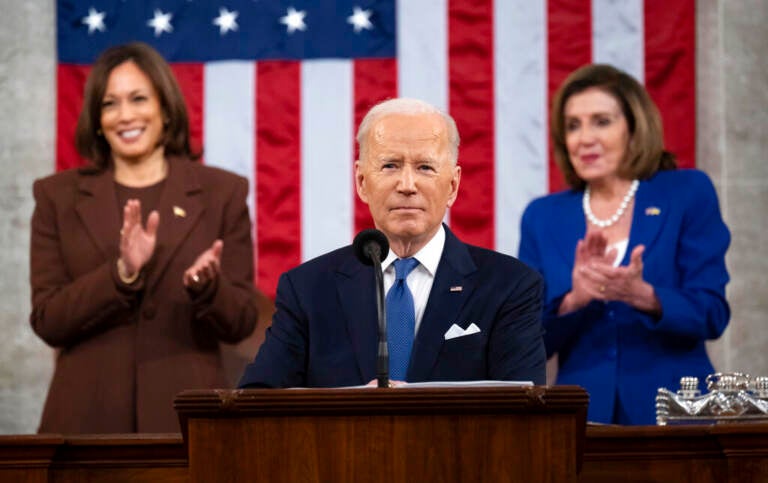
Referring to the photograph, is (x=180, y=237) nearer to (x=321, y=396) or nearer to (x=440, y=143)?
(x=440, y=143)

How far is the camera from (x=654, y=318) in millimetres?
4527

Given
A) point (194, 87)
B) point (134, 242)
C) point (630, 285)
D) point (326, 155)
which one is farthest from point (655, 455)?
point (194, 87)

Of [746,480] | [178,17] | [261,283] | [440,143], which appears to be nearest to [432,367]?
[440,143]

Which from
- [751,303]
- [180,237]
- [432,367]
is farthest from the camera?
[751,303]

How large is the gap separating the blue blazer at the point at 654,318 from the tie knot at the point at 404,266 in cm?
130

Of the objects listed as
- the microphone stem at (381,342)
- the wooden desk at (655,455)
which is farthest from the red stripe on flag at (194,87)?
the microphone stem at (381,342)

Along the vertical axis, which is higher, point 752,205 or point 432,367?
point 752,205

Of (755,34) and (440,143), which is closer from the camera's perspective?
(440,143)

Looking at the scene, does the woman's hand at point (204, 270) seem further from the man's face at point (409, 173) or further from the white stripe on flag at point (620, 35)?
the white stripe on flag at point (620, 35)

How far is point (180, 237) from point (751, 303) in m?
2.49

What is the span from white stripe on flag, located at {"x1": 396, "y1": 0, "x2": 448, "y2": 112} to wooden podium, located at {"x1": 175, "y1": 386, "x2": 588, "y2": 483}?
3.52 meters

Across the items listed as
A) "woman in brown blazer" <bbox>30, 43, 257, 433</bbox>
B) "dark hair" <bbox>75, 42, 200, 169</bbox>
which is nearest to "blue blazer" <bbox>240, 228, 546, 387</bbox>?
"woman in brown blazer" <bbox>30, 43, 257, 433</bbox>

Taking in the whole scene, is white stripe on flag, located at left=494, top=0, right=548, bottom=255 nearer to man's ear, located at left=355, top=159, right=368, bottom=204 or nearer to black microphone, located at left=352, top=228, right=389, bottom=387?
man's ear, located at left=355, top=159, right=368, bottom=204

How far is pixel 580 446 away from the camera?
2758 millimetres
